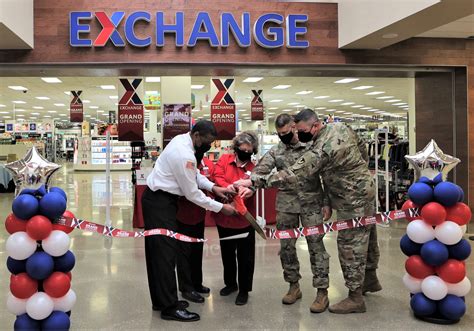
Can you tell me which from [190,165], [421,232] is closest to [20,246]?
[190,165]

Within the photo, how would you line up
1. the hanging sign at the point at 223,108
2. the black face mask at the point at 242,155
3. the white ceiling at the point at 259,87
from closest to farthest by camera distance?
the black face mask at the point at 242,155 → the hanging sign at the point at 223,108 → the white ceiling at the point at 259,87

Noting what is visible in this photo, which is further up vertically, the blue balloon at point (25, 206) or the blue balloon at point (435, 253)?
the blue balloon at point (25, 206)

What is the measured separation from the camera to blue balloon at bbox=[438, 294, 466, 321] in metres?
3.22

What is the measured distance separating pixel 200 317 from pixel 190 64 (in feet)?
13.9

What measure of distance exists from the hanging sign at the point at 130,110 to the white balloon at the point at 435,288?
6.75 metres

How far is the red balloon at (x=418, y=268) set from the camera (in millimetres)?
3307

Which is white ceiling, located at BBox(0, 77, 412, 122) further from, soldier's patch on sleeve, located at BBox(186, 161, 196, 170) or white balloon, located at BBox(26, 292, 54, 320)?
white balloon, located at BBox(26, 292, 54, 320)

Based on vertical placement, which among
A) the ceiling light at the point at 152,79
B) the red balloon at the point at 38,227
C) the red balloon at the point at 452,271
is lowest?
the red balloon at the point at 452,271

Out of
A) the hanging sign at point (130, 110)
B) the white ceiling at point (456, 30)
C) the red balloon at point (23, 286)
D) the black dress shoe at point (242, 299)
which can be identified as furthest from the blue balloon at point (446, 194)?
the hanging sign at point (130, 110)

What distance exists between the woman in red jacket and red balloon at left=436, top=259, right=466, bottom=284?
57.4 inches

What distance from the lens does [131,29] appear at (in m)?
6.52

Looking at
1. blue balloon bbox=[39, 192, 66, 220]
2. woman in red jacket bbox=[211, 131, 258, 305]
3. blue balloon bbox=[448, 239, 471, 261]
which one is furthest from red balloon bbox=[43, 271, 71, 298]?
blue balloon bbox=[448, 239, 471, 261]

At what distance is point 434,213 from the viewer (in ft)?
10.5

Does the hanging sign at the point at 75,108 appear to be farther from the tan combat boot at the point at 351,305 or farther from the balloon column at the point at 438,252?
the balloon column at the point at 438,252
